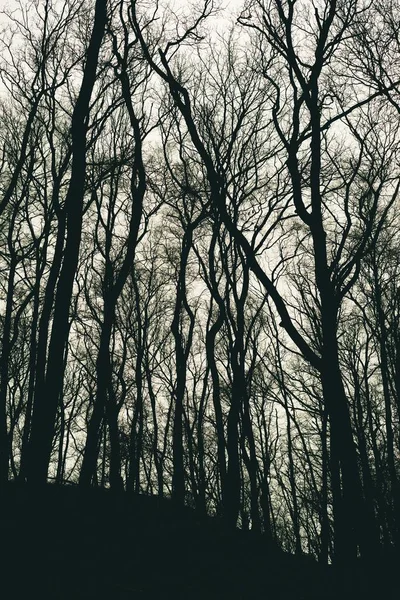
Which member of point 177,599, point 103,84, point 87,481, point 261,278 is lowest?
point 177,599

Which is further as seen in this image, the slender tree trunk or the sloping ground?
the slender tree trunk

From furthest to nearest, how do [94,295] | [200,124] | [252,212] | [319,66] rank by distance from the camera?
[94,295], [252,212], [200,124], [319,66]

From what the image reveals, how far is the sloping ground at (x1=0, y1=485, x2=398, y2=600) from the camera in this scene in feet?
18.6

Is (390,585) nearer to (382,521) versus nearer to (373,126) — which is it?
(373,126)

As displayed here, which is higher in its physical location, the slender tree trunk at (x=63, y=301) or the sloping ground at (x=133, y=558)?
the slender tree trunk at (x=63, y=301)

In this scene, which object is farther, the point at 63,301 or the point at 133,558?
the point at 133,558

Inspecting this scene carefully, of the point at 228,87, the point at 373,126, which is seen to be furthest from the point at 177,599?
the point at 228,87

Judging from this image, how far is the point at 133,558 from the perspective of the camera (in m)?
7.51

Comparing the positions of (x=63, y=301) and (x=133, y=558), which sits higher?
(x=63, y=301)

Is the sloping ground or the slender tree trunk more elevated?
the slender tree trunk

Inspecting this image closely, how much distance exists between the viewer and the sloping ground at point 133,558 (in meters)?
5.66

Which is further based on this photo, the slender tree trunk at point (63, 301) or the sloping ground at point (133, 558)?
the slender tree trunk at point (63, 301)

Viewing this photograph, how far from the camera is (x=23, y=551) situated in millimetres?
5543

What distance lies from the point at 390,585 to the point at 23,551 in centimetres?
409
